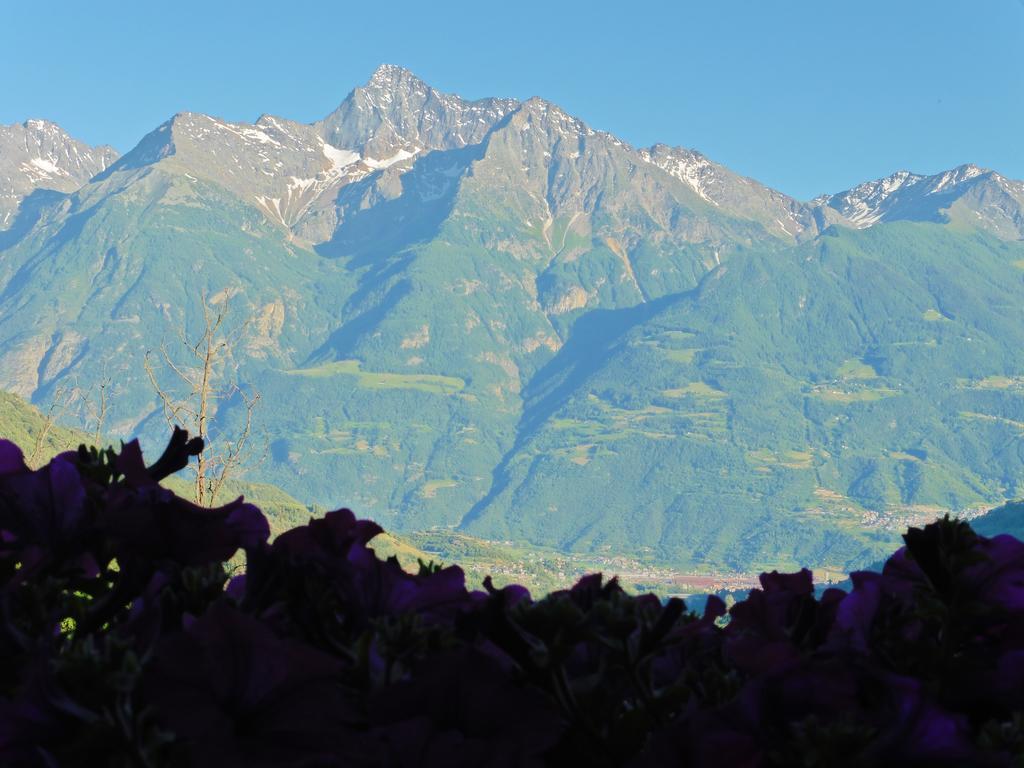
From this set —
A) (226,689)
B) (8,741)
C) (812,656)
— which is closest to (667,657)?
(812,656)

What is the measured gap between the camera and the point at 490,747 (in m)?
0.97

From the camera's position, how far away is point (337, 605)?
137 cm

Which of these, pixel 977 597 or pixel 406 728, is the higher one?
pixel 977 597

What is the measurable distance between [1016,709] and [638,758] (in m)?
0.41

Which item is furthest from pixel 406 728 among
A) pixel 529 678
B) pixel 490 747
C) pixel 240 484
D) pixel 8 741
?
pixel 240 484

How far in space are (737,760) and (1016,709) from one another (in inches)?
14.9

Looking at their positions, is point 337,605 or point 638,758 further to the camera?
point 337,605

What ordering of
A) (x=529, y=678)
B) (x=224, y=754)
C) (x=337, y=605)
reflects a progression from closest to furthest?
1. (x=224, y=754)
2. (x=529, y=678)
3. (x=337, y=605)

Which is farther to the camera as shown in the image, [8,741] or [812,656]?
[812,656]

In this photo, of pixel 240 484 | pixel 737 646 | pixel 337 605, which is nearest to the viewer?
pixel 737 646

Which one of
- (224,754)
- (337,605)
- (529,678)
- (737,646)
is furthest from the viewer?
(337,605)

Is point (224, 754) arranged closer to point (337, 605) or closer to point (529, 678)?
point (529, 678)

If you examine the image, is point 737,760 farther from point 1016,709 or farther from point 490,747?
point 1016,709

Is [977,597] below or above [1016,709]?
above
